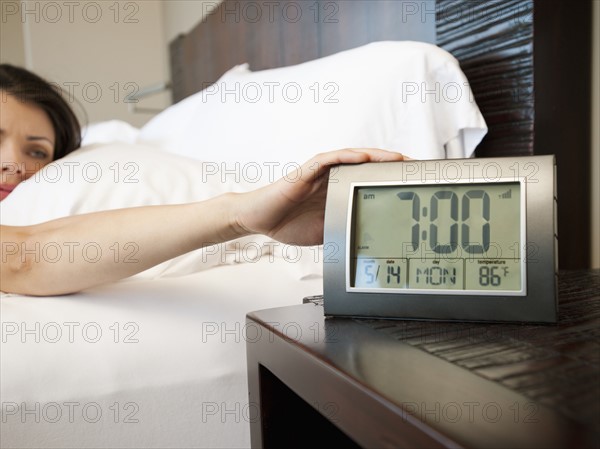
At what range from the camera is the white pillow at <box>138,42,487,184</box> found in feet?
2.83

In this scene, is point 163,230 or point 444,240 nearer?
point 444,240

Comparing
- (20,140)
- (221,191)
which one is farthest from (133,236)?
(20,140)

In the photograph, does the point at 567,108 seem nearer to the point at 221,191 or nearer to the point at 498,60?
the point at 498,60

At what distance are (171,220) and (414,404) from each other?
392 millimetres

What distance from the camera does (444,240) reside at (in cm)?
45

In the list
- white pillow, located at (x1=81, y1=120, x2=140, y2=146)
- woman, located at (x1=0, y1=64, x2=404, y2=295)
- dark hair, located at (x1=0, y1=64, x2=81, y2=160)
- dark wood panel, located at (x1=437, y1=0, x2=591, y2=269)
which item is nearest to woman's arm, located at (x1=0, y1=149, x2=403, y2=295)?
woman, located at (x1=0, y1=64, x2=404, y2=295)

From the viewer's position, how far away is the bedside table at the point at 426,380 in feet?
0.84

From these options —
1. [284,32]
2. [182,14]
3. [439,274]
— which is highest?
[182,14]

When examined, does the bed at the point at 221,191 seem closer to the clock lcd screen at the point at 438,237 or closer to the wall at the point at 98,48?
the clock lcd screen at the point at 438,237

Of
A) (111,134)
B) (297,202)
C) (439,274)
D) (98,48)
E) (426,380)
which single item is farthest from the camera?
(98,48)

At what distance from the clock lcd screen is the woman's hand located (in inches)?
1.9

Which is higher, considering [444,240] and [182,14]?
[182,14]

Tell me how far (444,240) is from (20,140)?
94 centimetres

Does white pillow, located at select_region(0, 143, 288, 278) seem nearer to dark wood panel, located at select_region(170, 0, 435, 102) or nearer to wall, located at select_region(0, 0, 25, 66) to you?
dark wood panel, located at select_region(170, 0, 435, 102)
